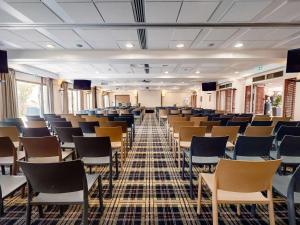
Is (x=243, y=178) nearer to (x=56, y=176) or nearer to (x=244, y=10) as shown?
(x=56, y=176)

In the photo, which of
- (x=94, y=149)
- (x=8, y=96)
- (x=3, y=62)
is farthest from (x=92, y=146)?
(x=8, y=96)

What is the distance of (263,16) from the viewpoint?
3369mm

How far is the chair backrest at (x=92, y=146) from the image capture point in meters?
2.54

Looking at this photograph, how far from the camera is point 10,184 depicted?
72.6 inches

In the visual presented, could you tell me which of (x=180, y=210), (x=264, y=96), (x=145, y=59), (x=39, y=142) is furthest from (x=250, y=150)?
(x=264, y=96)

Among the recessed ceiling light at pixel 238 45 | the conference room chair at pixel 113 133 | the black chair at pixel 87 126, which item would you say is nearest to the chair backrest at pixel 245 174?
the conference room chair at pixel 113 133

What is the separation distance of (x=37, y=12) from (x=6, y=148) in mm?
2177

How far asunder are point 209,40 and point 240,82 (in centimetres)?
757

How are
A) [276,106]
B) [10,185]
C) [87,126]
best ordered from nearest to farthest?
[10,185] → [87,126] → [276,106]

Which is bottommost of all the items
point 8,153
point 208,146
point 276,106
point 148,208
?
point 148,208

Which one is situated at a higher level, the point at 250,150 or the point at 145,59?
the point at 145,59

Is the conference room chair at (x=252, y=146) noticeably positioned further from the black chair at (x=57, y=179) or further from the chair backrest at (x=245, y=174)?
the black chair at (x=57, y=179)

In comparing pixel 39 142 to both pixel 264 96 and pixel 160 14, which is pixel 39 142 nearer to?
pixel 160 14

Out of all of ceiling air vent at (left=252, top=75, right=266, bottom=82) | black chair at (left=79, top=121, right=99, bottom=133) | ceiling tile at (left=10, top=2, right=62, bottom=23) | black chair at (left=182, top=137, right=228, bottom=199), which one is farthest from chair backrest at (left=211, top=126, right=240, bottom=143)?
ceiling air vent at (left=252, top=75, right=266, bottom=82)
